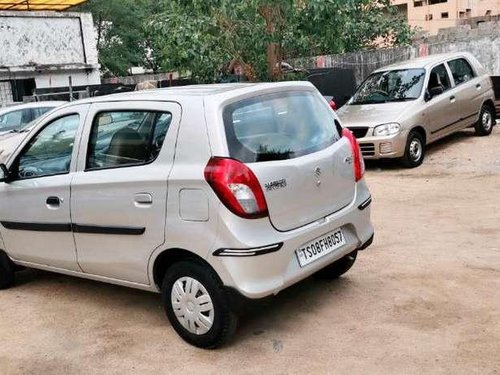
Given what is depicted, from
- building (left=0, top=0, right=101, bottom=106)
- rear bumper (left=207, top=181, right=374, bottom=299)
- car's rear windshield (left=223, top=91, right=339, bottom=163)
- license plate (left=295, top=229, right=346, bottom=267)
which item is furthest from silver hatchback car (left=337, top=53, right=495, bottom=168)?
building (left=0, top=0, right=101, bottom=106)

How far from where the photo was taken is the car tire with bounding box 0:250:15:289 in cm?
490

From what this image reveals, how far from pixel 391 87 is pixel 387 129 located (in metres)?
1.33

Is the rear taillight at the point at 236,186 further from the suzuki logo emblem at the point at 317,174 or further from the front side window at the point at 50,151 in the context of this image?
the front side window at the point at 50,151

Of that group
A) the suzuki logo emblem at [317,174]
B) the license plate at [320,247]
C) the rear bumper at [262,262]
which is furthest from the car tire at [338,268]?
the suzuki logo emblem at [317,174]

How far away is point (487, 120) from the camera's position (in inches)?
433

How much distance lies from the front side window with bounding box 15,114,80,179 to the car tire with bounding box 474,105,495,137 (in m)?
8.60

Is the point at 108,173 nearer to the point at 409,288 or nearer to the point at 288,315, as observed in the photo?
the point at 288,315

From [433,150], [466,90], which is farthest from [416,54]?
[433,150]

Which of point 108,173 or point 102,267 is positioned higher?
point 108,173

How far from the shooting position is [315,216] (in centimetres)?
374

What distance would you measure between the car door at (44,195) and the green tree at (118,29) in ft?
94.6

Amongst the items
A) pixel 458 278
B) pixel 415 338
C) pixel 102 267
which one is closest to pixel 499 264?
pixel 458 278

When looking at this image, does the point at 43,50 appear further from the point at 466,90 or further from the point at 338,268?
the point at 338,268

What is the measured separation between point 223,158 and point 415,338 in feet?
5.38
